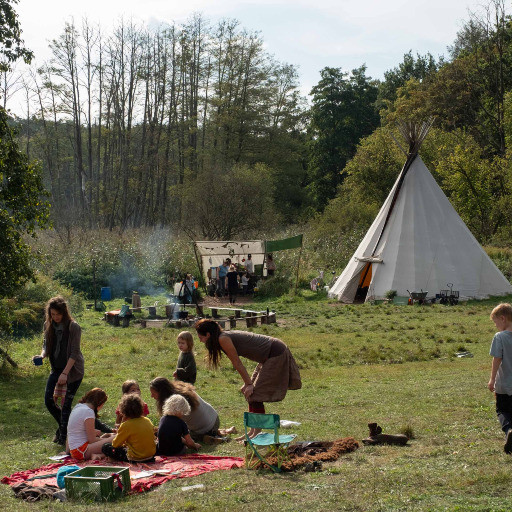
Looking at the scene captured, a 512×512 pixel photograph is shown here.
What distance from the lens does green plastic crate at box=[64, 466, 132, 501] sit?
593cm

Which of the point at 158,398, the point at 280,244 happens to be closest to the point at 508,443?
the point at 158,398

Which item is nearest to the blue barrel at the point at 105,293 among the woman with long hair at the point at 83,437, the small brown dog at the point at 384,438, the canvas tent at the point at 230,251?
the canvas tent at the point at 230,251

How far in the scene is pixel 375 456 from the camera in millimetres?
6805

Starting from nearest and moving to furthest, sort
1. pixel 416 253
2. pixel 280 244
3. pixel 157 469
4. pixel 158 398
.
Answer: pixel 157 469 → pixel 158 398 → pixel 416 253 → pixel 280 244

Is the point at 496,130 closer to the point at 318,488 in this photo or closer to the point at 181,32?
the point at 181,32

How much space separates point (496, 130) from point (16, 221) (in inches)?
1494

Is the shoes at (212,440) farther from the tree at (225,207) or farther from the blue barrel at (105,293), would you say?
the tree at (225,207)

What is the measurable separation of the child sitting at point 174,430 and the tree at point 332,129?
167ft

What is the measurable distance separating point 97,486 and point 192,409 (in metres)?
2.31

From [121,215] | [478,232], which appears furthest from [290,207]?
[478,232]

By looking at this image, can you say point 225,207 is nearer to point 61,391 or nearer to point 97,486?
point 61,391

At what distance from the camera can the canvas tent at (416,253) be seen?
25484mm

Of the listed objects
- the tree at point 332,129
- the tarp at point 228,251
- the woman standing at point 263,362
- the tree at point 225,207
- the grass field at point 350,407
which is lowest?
the grass field at point 350,407

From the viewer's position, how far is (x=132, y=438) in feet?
23.8
